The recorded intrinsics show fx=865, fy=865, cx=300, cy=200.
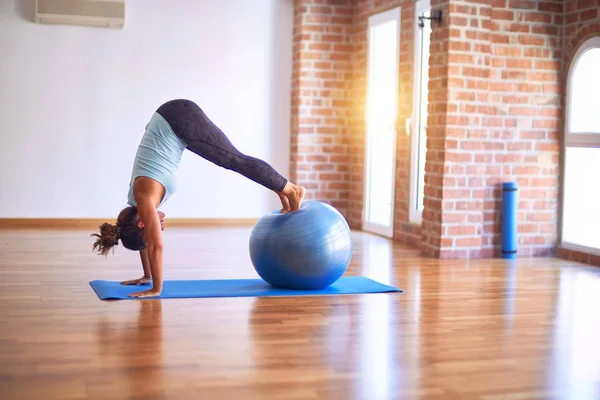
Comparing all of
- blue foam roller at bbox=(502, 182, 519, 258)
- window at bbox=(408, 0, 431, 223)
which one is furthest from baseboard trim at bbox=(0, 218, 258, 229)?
blue foam roller at bbox=(502, 182, 519, 258)

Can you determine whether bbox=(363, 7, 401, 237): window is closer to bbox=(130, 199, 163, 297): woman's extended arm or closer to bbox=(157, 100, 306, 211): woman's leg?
bbox=(157, 100, 306, 211): woman's leg

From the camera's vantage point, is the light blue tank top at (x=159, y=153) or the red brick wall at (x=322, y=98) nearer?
the light blue tank top at (x=159, y=153)

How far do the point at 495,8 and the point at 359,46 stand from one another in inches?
80.0

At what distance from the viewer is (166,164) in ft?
14.8

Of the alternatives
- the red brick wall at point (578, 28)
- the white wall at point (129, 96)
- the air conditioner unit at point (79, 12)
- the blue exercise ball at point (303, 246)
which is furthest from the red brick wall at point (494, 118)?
the air conditioner unit at point (79, 12)

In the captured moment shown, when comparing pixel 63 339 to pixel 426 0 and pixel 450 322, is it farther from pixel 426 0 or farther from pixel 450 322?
pixel 426 0

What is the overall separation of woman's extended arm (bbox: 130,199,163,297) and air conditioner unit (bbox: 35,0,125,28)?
3.59 metres

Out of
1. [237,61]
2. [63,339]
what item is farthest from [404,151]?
[63,339]

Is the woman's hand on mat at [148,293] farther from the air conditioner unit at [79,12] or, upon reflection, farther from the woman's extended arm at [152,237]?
the air conditioner unit at [79,12]

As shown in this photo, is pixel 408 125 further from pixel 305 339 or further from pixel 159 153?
pixel 305 339

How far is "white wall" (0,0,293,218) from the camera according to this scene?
25.0 feet

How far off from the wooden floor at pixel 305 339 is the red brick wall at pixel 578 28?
58 centimetres

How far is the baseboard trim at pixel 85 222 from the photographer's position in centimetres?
763

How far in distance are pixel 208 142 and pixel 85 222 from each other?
368 cm
